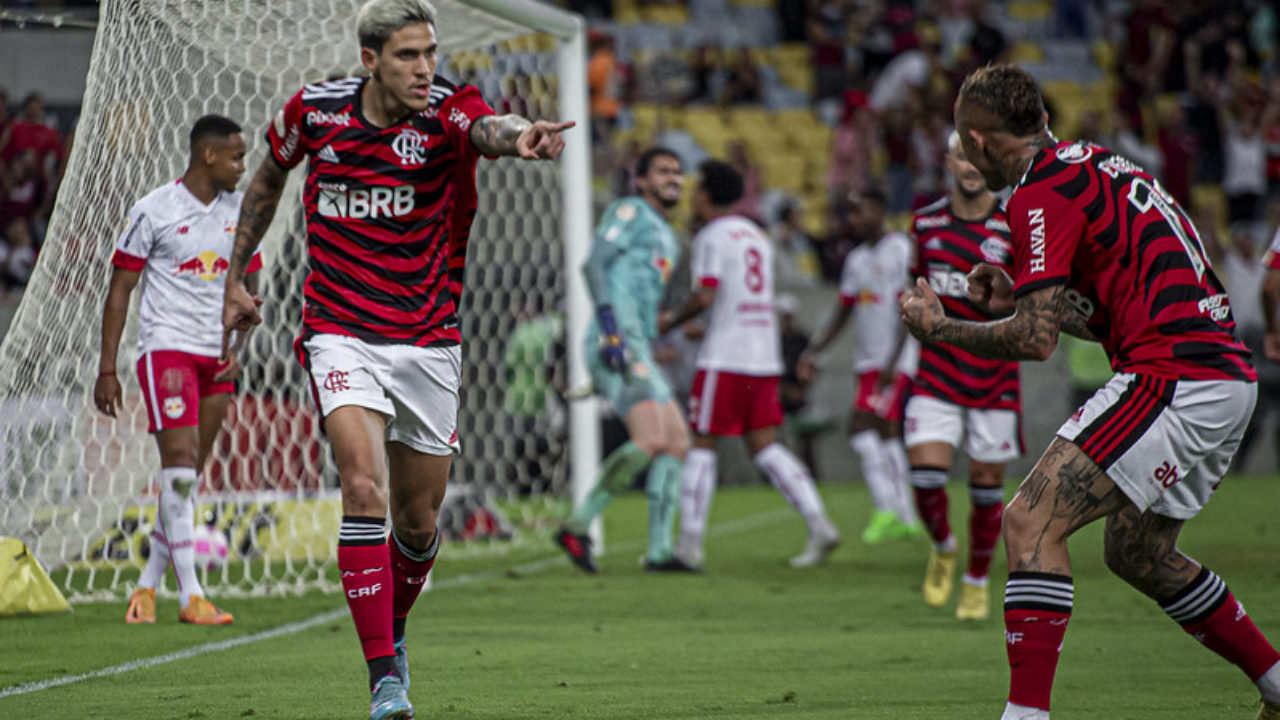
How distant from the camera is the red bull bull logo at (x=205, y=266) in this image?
713 centimetres

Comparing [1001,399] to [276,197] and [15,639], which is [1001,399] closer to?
[276,197]

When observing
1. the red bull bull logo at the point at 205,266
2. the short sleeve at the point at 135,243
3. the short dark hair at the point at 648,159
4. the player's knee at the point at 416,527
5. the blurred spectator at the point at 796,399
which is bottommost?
the blurred spectator at the point at 796,399

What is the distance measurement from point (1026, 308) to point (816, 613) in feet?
12.4

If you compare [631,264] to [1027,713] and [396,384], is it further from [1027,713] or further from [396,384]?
[1027,713]

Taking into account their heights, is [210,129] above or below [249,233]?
Answer: above

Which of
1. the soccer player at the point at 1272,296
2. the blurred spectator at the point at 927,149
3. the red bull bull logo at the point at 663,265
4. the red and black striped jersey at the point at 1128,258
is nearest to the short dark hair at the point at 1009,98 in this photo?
the red and black striped jersey at the point at 1128,258

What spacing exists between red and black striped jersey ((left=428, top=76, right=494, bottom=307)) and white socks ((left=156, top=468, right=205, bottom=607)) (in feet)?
8.17

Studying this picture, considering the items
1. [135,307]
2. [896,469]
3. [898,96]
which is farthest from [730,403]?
[898,96]

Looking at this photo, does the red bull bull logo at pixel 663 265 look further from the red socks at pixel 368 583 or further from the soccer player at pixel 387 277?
the red socks at pixel 368 583

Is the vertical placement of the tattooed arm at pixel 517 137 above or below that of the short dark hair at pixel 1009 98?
below

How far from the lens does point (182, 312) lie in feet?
23.2

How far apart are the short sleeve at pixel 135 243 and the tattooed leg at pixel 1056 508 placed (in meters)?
4.33

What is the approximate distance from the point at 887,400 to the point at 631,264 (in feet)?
11.9

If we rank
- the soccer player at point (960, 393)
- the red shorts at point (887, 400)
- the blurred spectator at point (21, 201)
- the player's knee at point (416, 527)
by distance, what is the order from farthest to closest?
the red shorts at point (887, 400) → the blurred spectator at point (21, 201) → the soccer player at point (960, 393) → the player's knee at point (416, 527)
